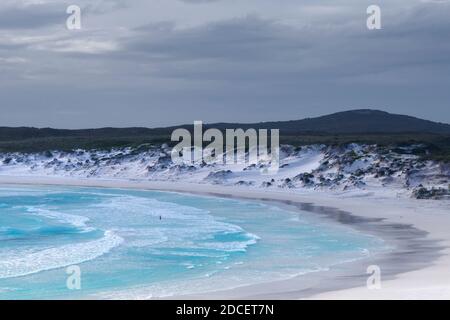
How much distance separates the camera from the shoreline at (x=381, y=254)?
1284cm

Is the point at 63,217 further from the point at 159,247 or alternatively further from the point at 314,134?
Answer: the point at 314,134

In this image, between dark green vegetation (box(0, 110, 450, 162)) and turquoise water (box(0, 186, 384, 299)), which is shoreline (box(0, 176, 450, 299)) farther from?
dark green vegetation (box(0, 110, 450, 162))

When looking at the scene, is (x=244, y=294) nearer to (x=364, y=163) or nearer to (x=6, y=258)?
(x=6, y=258)

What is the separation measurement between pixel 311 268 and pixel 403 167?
21.6m

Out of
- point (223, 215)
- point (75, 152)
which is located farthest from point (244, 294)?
point (75, 152)

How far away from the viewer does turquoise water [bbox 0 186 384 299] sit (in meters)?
14.7

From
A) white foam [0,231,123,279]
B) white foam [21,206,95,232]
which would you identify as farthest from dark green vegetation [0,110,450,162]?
white foam [0,231,123,279]

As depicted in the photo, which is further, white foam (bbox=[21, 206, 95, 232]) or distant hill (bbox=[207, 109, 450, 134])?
distant hill (bbox=[207, 109, 450, 134])

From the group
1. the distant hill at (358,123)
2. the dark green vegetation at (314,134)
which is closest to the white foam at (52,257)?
the dark green vegetation at (314,134)

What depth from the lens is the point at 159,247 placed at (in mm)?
19562

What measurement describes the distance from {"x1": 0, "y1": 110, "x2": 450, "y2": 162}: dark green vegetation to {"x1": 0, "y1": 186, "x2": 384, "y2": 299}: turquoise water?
1414cm

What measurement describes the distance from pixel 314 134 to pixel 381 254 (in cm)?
6092

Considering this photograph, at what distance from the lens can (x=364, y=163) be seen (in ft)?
128

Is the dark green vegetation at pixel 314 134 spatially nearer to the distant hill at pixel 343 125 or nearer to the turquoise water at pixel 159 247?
the distant hill at pixel 343 125
